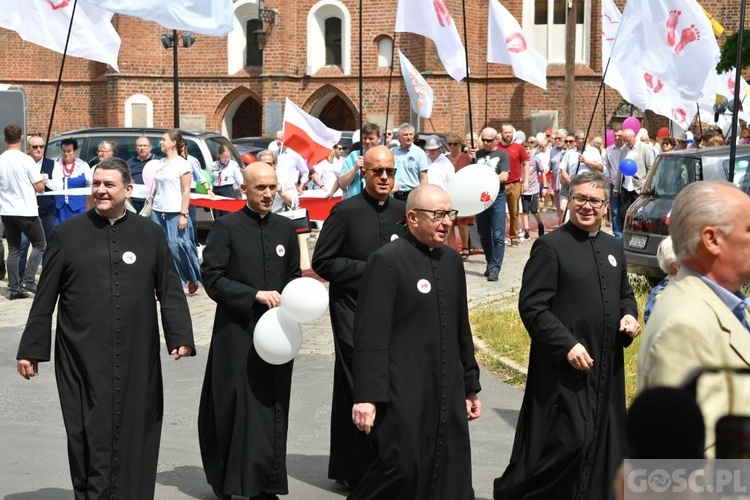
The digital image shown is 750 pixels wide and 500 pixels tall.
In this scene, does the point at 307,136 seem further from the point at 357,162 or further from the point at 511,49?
the point at 357,162

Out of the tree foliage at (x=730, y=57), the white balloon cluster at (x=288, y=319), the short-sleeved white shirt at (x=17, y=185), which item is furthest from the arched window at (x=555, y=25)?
the white balloon cluster at (x=288, y=319)

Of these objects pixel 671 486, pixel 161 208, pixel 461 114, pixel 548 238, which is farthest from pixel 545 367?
pixel 461 114

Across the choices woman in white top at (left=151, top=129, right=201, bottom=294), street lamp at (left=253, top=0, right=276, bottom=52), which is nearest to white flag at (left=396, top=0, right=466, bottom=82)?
woman in white top at (left=151, top=129, right=201, bottom=294)

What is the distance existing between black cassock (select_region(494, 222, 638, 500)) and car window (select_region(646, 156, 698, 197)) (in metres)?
8.18

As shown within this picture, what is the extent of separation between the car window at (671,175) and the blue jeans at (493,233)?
1.75 m

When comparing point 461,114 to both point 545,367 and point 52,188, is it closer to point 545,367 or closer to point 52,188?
point 52,188

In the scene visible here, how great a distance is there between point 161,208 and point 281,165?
3301mm

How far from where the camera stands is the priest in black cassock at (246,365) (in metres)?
6.77

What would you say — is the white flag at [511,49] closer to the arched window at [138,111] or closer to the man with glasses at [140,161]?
the man with glasses at [140,161]

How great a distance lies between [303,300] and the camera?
6.45 m

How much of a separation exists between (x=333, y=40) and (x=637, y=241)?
2504 cm

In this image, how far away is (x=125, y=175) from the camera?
6.35 metres

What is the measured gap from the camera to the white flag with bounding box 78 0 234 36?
487 inches

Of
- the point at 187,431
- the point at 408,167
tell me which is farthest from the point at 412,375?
the point at 408,167
